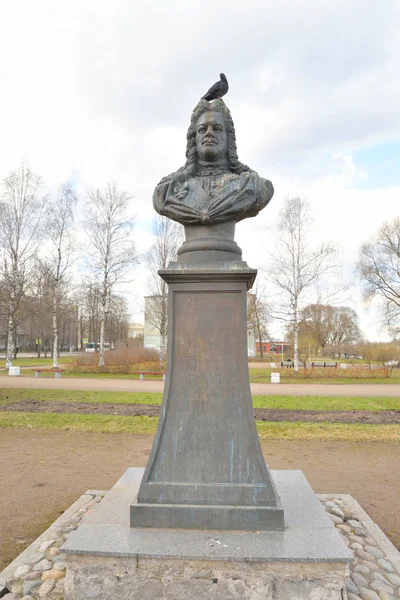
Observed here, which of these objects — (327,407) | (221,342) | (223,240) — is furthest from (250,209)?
(327,407)

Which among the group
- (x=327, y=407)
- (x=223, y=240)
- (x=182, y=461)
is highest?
(x=223, y=240)

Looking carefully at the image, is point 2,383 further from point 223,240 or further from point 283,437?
point 223,240

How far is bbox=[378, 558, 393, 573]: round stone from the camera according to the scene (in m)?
3.24

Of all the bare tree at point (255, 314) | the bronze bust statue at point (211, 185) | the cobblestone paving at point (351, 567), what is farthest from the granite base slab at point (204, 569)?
the bare tree at point (255, 314)

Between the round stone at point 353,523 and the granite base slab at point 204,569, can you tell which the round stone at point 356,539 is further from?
the granite base slab at point 204,569

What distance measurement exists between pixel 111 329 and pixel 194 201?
45737 millimetres

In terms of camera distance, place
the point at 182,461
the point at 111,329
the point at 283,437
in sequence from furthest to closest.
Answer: the point at 111,329, the point at 283,437, the point at 182,461

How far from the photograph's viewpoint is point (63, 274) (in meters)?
25.5

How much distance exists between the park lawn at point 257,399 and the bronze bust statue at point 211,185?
8976mm

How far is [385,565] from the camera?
3289 mm

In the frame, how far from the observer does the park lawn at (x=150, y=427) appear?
8273mm

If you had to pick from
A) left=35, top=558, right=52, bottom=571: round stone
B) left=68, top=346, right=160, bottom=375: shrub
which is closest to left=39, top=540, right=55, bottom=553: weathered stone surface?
left=35, top=558, right=52, bottom=571: round stone

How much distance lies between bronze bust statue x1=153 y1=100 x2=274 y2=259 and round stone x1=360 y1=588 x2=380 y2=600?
109 inches

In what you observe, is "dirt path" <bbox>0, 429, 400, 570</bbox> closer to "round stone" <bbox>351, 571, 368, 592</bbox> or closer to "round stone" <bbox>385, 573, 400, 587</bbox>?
"round stone" <bbox>385, 573, 400, 587</bbox>
